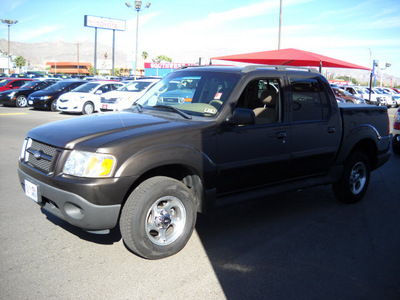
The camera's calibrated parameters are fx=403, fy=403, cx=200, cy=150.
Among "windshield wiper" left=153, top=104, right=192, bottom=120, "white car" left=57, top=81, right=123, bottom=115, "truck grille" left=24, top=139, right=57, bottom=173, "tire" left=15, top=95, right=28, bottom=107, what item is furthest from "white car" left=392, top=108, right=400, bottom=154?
"tire" left=15, top=95, right=28, bottom=107

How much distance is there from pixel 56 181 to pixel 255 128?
83.2 inches

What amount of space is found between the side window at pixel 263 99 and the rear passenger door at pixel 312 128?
0.64 ft

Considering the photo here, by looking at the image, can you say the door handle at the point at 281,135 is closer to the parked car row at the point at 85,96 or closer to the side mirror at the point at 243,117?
the side mirror at the point at 243,117

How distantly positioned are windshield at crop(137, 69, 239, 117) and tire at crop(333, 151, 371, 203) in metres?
2.28

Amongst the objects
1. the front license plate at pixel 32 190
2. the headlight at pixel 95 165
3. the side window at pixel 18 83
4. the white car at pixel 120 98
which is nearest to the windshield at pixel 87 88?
the white car at pixel 120 98

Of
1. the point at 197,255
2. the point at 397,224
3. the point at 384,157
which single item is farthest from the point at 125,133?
the point at 384,157

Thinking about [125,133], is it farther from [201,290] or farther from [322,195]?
[322,195]

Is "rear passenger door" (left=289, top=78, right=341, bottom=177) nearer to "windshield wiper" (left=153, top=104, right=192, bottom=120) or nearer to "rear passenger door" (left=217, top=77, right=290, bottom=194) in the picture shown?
"rear passenger door" (left=217, top=77, right=290, bottom=194)

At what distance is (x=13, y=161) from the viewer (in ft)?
26.0

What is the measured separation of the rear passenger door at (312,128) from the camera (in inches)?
189

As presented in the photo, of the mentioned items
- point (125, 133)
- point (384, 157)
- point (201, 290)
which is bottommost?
point (201, 290)

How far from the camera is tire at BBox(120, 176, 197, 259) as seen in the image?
3.54m

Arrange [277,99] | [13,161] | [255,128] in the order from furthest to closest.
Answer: [13,161], [277,99], [255,128]

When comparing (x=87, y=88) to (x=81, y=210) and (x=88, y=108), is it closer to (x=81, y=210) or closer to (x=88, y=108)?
(x=88, y=108)
